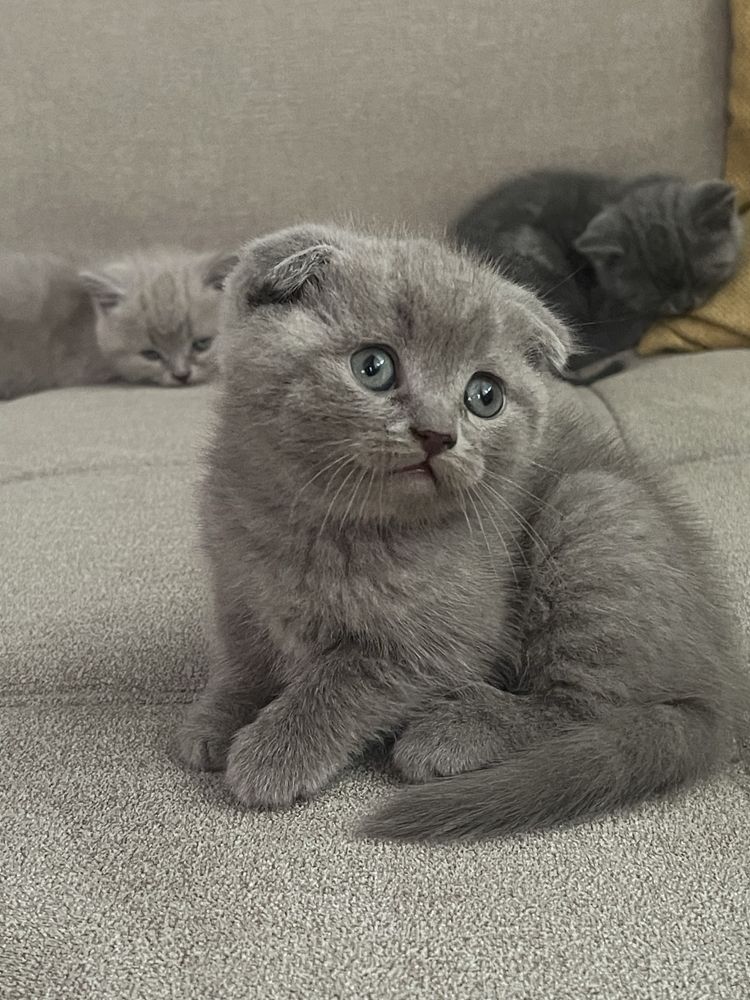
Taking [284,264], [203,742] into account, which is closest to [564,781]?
[203,742]

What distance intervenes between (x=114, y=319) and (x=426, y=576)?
169 centimetres

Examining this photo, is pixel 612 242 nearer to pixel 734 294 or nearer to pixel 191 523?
pixel 734 294

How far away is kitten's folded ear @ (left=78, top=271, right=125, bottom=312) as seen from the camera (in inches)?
89.6

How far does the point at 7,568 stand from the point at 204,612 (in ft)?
0.95

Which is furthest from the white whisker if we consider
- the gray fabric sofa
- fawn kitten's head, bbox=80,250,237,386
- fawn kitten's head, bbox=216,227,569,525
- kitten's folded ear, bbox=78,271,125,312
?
kitten's folded ear, bbox=78,271,125,312

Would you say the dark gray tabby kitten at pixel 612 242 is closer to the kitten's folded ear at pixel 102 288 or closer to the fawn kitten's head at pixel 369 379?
the kitten's folded ear at pixel 102 288

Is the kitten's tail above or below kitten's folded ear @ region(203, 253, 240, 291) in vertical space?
above

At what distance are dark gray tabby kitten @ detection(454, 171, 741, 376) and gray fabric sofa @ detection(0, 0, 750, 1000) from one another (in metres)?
0.12

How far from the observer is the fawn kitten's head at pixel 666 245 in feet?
7.11

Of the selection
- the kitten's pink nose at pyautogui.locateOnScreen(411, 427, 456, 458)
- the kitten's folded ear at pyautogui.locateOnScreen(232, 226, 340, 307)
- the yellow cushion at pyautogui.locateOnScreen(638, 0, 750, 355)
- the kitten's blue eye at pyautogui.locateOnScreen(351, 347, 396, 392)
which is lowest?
the yellow cushion at pyautogui.locateOnScreen(638, 0, 750, 355)

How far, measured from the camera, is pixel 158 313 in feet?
7.67

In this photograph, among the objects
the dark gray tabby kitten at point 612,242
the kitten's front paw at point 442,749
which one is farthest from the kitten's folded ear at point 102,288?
the kitten's front paw at point 442,749

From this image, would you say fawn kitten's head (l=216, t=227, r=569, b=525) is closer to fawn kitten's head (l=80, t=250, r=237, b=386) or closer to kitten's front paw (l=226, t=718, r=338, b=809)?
kitten's front paw (l=226, t=718, r=338, b=809)

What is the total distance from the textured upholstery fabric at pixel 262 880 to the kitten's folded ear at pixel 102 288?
4.29 ft
